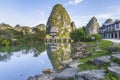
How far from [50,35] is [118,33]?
4364 centimetres

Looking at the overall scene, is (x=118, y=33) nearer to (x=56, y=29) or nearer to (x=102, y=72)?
(x=56, y=29)

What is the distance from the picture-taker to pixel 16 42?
8594cm

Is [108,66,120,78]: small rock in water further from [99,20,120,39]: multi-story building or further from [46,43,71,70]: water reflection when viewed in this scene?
[99,20,120,39]: multi-story building

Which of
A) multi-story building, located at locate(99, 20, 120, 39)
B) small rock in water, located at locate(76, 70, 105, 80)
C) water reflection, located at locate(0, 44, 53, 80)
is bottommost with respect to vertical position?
water reflection, located at locate(0, 44, 53, 80)

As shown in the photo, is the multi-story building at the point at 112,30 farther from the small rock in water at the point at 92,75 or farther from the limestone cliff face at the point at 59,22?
the small rock in water at the point at 92,75

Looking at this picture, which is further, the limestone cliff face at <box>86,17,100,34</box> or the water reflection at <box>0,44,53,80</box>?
the limestone cliff face at <box>86,17,100,34</box>

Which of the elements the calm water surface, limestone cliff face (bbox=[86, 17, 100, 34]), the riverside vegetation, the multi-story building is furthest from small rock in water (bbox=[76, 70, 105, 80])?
limestone cliff face (bbox=[86, 17, 100, 34])

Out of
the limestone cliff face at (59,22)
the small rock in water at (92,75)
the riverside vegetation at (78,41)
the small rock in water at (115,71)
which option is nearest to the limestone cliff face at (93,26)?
the riverside vegetation at (78,41)

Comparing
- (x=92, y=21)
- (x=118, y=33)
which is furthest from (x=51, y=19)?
(x=118, y=33)

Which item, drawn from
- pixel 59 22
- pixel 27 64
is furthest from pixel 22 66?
pixel 59 22

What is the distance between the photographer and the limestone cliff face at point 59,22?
10689cm

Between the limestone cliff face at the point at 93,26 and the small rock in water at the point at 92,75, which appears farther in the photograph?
the limestone cliff face at the point at 93,26

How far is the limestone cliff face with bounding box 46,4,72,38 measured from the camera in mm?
106887

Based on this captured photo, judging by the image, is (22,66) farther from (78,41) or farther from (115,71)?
(78,41)
